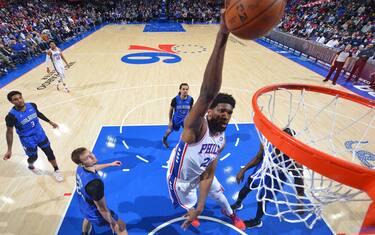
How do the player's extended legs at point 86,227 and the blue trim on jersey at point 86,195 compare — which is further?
the player's extended legs at point 86,227

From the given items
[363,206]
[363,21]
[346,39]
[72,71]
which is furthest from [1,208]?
[363,21]

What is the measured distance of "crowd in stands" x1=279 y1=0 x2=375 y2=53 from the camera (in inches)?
511

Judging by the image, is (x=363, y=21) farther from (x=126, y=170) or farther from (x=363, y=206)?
(x=126, y=170)

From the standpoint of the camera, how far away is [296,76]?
1004 centimetres

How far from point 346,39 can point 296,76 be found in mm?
5538

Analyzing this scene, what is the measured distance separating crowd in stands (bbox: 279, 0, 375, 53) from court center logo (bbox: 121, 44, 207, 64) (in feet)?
23.8

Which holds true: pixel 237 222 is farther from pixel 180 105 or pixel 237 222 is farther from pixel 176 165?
pixel 180 105

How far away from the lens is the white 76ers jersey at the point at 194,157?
95.0 inches

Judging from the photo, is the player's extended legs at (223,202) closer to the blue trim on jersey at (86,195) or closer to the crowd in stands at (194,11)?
the blue trim on jersey at (86,195)

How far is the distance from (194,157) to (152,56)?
432 inches

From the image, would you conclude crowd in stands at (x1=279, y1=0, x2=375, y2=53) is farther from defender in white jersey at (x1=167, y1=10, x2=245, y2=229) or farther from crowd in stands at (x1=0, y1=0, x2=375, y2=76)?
defender in white jersey at (x1=167, y1=10, x2=245, y2=229)

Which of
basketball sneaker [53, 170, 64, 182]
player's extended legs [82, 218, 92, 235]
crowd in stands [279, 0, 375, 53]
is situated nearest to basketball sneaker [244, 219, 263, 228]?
player's extended legs [82, 218, 92, 235]

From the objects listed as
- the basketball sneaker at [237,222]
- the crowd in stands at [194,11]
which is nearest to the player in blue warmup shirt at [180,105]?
the basketball sneaker at [237,222]

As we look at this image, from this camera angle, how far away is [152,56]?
1268cm
